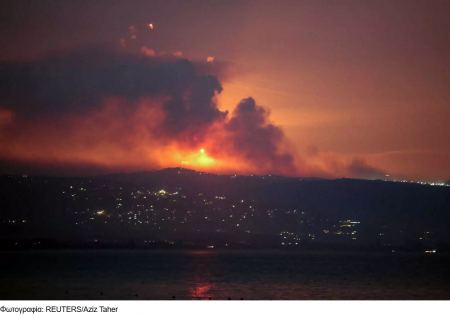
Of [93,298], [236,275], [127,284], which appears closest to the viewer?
[93,298]

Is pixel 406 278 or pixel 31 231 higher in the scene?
pixel 31 231

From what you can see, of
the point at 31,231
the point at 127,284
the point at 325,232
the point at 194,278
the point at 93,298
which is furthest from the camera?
the point at 325,232

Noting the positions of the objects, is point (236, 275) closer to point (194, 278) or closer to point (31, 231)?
point (194, 278)

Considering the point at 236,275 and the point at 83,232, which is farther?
the point at 83,232

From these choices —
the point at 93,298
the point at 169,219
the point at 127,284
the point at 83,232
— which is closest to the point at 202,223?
the point at 169,219

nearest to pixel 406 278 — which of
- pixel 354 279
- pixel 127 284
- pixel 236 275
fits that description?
pixel 354 279

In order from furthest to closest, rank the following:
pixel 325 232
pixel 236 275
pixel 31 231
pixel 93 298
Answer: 1. pixel 325 232
2. pixel 31 231
3. pixel 236 275
4. pixel 93 298

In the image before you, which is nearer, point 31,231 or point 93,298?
point 93,298

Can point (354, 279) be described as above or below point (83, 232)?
below

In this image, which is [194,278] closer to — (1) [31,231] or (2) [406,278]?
(2) [406,278]
